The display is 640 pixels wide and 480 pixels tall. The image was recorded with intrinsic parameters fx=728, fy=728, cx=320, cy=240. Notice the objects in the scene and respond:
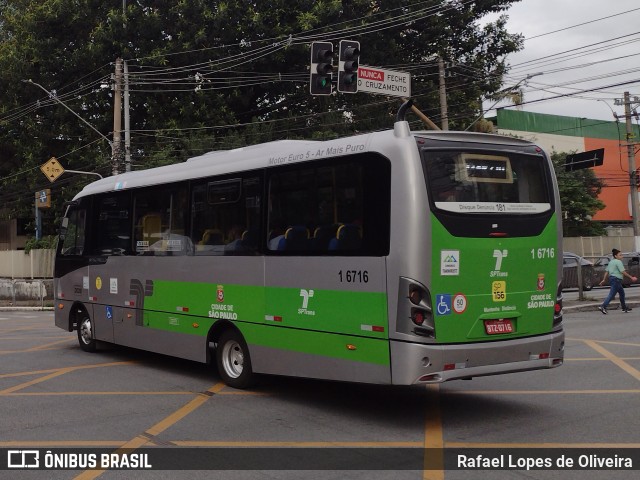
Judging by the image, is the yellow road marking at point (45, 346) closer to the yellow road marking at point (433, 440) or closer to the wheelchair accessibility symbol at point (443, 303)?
the yellow road marking at point (433, 440)

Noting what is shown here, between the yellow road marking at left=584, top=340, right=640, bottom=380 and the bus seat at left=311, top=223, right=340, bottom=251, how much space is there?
4843mm

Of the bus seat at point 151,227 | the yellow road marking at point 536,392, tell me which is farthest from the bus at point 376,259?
the yellow road marking at point 536,392

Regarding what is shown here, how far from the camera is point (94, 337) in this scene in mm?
13414

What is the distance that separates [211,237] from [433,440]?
4.60 metres

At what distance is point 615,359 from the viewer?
11539 millimetres

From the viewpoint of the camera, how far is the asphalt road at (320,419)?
242 inches

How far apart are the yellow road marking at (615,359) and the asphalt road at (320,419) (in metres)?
0.03

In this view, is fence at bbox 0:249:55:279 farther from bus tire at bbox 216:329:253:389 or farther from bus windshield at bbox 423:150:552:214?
bus windshield at bbox 423:150:552:214

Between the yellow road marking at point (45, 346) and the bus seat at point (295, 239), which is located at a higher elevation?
the bus seat at point (295, 239)

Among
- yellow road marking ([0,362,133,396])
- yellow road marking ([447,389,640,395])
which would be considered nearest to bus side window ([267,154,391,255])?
yellow road marking ([447,389,640,395])

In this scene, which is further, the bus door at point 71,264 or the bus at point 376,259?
the bus door at point 71,264

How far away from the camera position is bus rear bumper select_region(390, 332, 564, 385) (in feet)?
23.7

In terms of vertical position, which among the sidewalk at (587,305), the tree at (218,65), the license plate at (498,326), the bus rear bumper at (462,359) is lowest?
the sidewalk at (587,305)
